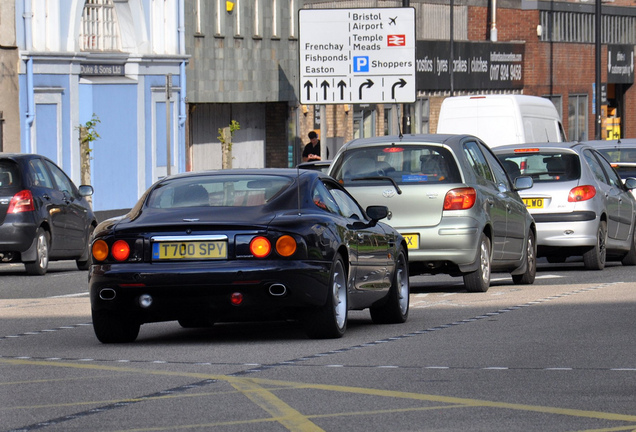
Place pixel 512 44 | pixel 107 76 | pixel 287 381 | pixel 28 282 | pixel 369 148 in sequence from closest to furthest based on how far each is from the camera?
pixel 287 381 < pixel 369 148 < pixel 28 282 < pixel 107 76 < pixel 512 44

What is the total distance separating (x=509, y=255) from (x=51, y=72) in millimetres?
19713

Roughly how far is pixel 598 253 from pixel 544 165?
4.19ft

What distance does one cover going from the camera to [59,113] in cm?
3591

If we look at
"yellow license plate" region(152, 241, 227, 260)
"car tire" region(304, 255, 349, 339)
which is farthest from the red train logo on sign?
"yellow license plate" region(152, 241, 227, 260)

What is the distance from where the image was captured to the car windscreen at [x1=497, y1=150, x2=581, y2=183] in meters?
20.2

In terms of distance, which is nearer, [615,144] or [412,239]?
[412,239]

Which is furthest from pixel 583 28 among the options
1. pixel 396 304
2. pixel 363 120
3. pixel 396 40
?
pixel 396 304

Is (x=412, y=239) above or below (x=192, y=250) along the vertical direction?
below

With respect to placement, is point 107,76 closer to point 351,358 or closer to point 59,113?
point 59,113

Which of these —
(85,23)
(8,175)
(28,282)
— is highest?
(85,23)

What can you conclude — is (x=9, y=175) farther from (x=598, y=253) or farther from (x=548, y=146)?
(x=598, y=253)

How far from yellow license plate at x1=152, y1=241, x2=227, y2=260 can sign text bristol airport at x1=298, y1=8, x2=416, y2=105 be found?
2312 cm

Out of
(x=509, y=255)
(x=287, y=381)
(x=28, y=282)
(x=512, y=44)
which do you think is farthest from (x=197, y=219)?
(x=512, y=44)

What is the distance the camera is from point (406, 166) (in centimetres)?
1592
